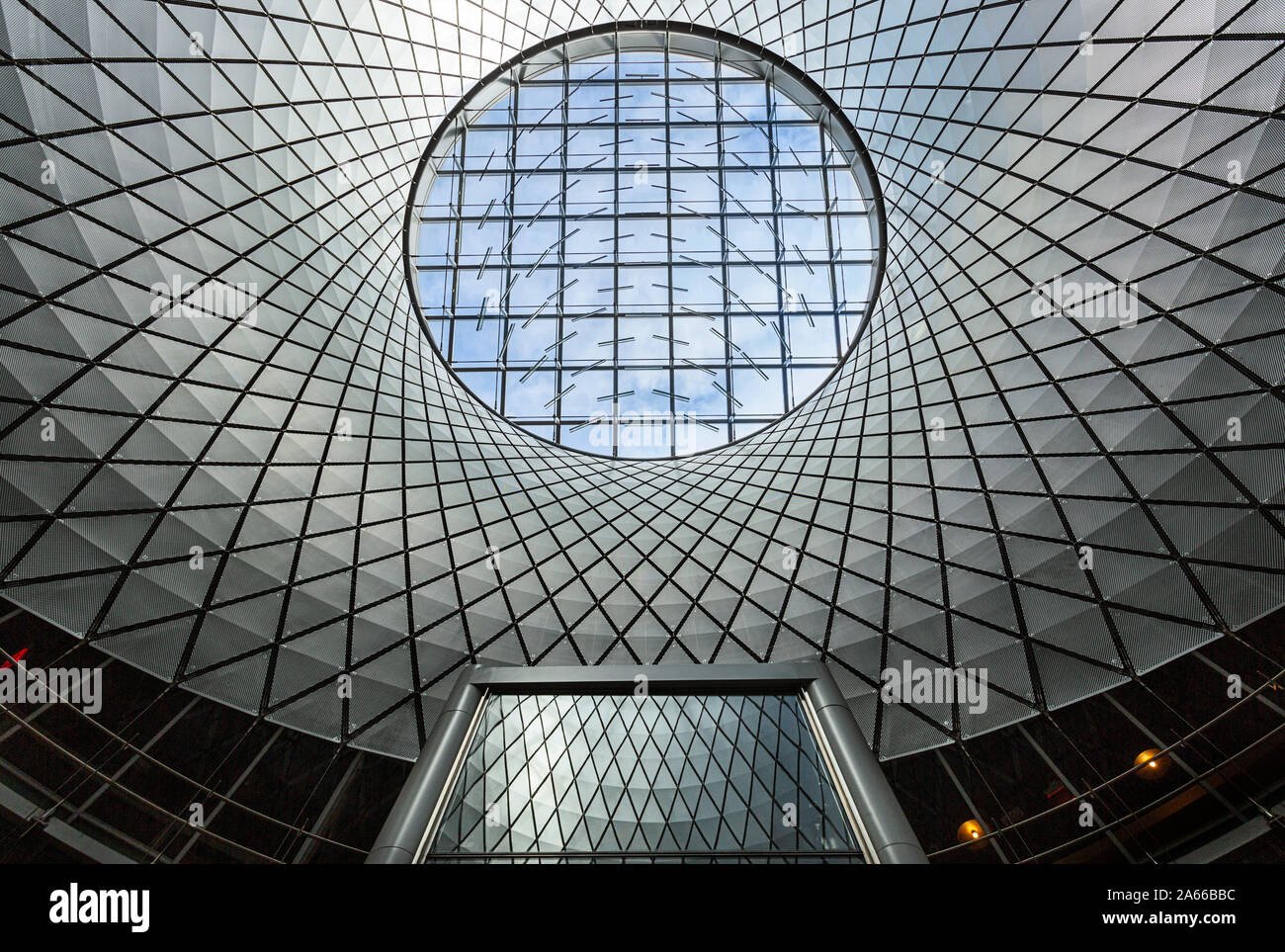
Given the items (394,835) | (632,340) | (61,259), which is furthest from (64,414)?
(632,340)

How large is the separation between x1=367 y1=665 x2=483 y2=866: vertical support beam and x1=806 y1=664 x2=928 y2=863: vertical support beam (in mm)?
9509

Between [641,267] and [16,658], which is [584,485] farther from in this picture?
[16,658]

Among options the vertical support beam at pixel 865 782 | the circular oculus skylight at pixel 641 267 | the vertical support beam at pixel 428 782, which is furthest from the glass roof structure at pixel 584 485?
the circular oculus skylight at pixel 641 267

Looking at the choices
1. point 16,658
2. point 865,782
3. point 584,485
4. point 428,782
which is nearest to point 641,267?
point 584,485

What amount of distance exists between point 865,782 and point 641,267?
2872 cm

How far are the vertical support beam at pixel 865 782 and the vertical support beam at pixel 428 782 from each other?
9509 millimetres

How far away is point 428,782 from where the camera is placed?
17.2 m

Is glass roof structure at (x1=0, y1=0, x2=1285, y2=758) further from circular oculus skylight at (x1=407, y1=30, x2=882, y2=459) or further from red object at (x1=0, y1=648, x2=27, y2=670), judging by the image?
circular oculus skylight at (x1=407, y1=30, x2=882, y2=459)

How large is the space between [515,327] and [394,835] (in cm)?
2766

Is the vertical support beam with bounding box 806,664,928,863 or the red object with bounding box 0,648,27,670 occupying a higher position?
the red object with bounding box 0,648,27,670

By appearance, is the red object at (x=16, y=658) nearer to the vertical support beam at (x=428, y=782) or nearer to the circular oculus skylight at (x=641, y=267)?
the vertical support beam at (x=428, y=782)

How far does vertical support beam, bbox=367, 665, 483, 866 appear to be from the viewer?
50.8 feet

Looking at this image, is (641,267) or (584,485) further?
(641,267)

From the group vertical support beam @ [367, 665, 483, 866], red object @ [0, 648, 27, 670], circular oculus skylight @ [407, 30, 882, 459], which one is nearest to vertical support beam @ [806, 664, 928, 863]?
vertical support beam @ [367, 665, 483, 866]
